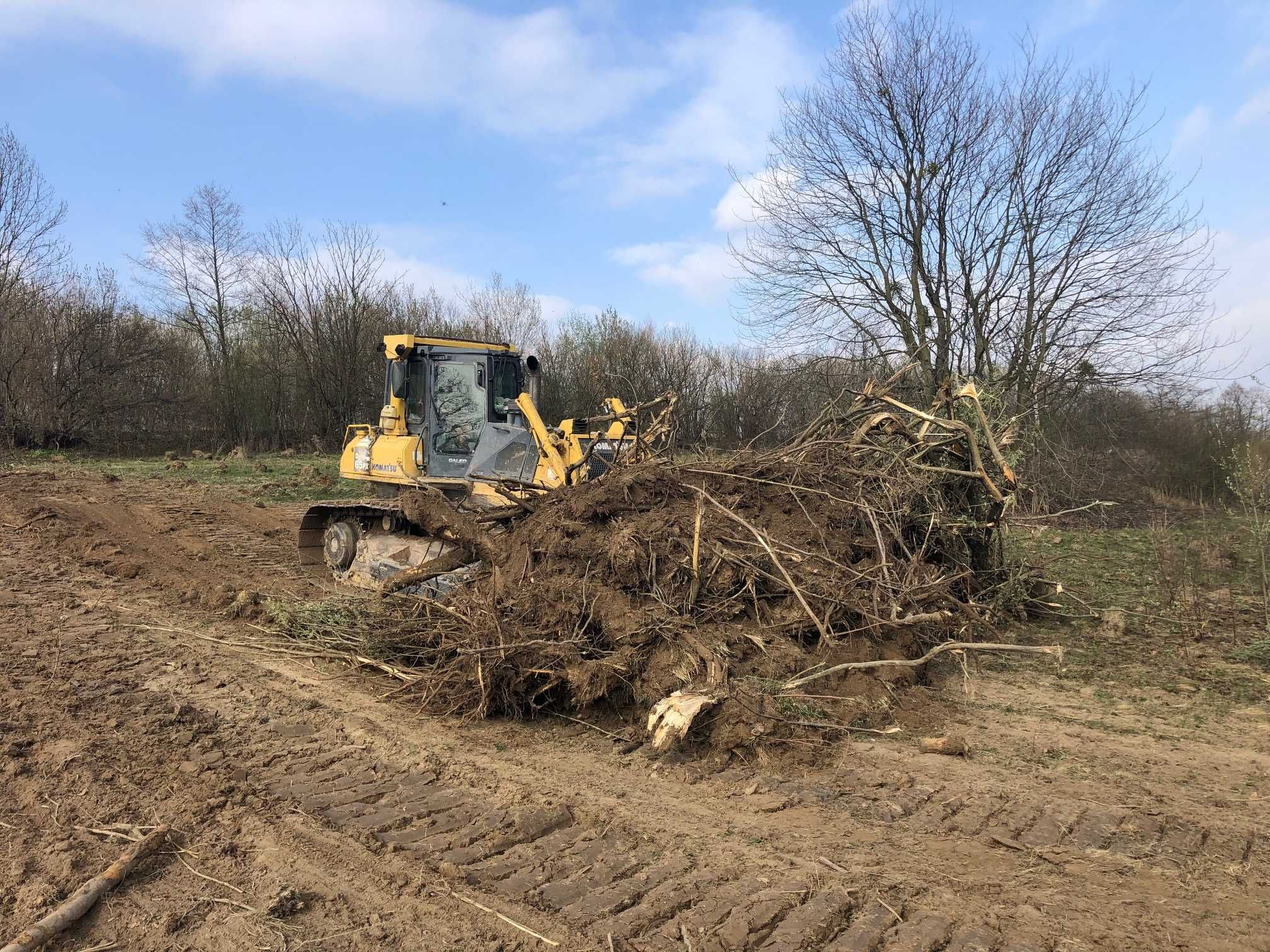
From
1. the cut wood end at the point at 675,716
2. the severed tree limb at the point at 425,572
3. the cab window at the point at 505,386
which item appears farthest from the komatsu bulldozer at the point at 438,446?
the cut wood end at the point at 675,716

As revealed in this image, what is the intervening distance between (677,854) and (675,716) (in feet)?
3.83

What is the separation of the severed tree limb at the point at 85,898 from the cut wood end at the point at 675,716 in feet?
7.77

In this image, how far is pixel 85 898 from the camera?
304cm

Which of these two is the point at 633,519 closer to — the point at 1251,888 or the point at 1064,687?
the point at 1064,687

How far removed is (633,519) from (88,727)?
3546 mm

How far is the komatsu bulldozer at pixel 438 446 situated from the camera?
28.8 feet

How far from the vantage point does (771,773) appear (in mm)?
4332

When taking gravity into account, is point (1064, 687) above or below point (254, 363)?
below

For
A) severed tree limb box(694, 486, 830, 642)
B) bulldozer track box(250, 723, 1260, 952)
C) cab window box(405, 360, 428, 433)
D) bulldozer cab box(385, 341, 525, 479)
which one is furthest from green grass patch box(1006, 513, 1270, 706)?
cab window box(405, 360, 428, 433)

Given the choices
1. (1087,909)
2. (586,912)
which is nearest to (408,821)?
(586,912)

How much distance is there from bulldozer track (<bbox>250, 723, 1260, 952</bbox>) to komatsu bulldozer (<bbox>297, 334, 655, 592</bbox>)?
4.52 meters

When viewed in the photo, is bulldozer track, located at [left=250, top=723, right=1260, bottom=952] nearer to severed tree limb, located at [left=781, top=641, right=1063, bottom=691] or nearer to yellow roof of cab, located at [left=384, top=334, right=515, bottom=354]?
severed tree limb, located at [left=781, top=641, right=1063, bottom=691]

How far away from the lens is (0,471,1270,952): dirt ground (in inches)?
117

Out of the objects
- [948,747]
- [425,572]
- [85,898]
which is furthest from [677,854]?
[425,572]
